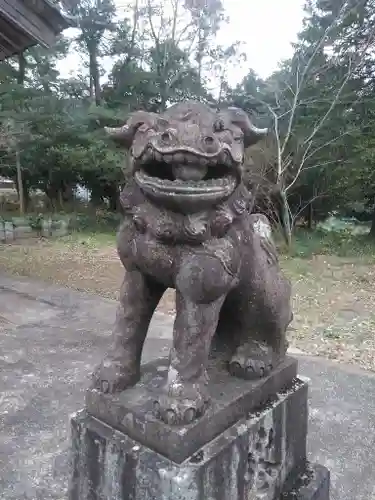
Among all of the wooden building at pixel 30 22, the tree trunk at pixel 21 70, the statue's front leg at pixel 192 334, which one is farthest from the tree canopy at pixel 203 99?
the statue's front leg at pixel 192 334

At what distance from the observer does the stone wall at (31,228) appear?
9.80m

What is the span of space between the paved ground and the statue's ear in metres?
1.43

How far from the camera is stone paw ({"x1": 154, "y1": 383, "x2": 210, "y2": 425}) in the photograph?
117cm

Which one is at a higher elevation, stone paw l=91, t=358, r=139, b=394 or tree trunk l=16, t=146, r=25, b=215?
tree trunk l=16, t=146, r=25, b=215

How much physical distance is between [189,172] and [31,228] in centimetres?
987

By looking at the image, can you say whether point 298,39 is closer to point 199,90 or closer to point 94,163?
point 199,90

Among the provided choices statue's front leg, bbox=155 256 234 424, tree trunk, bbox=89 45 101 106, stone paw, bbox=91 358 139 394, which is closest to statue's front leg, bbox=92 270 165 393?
stone paw, bbox=91 358 139 394

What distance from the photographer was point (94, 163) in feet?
37.0

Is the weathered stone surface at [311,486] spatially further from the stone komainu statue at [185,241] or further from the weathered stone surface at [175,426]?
the stone komainu statue at [185,241]

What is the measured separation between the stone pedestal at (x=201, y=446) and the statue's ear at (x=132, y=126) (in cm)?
73

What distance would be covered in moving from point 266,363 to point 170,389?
400 mm

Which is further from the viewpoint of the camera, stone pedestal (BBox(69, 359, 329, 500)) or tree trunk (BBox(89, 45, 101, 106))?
tree trunk (BBox(89, 45, 101, 106))

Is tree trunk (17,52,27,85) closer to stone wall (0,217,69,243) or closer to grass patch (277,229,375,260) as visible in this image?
stone wall (0,217,69,243)

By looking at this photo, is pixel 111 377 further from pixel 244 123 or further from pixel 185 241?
pixel 244 123
